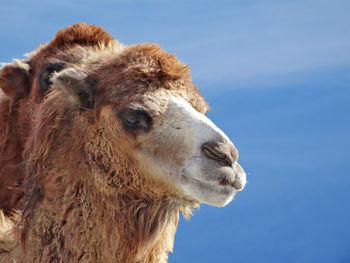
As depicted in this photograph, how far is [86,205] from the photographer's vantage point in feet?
16.9

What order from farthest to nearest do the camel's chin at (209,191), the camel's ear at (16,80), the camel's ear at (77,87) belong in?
the camel's ear at (16,80) < the camel's ear at (77,87) < the camel's chin at (209,191)

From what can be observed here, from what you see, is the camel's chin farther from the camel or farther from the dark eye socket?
the dark eye socket

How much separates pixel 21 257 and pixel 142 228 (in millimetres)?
1021

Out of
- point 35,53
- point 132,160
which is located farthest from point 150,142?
point 35,53

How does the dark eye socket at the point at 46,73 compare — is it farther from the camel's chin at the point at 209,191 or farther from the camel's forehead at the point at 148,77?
the camel's chin at the point at 209,191

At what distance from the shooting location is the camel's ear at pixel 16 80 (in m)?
8.71

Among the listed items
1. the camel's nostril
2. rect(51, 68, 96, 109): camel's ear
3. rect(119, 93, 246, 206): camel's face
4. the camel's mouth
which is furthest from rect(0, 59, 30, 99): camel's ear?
the camel's nostril

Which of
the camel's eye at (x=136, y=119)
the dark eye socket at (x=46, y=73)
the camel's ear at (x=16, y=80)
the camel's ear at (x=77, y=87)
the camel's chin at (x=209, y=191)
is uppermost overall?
the camel's ear at (x=16, y=80)

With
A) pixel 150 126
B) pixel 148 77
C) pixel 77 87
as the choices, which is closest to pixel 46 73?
pixel 77 87

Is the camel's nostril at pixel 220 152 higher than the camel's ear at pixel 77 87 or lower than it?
lower

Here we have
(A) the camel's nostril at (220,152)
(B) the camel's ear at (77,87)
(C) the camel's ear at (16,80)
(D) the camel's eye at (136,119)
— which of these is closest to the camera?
(A) the camel's nostril at (220,152)

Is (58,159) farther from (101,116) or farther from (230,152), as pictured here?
(230,152)

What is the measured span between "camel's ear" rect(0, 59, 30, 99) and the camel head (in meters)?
3.39

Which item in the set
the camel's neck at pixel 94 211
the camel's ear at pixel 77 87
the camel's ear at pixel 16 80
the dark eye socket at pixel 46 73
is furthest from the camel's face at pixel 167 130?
the camel's ear at pixel 16 80
